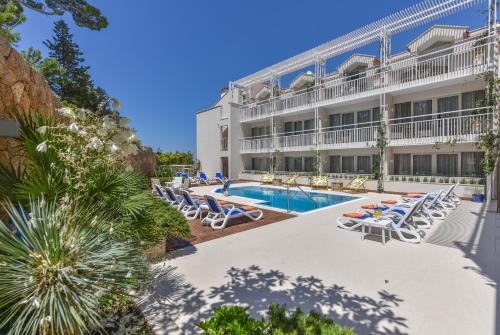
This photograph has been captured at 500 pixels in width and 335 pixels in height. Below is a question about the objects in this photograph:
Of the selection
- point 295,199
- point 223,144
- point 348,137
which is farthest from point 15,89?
point 223,144

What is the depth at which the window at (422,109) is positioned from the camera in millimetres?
15320

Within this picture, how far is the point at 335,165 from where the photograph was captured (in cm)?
2027

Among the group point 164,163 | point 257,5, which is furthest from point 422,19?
A: point 164,163

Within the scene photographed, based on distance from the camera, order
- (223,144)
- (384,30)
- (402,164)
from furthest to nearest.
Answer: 1. (223,144)
2. (402,164)
3. (384,30)

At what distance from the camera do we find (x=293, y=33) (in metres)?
30.6

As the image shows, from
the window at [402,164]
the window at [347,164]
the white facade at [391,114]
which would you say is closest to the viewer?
the white facade at [391,114]

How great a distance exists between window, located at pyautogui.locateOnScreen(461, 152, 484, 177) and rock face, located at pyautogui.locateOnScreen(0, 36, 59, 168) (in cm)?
1874

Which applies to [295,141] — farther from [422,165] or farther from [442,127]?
[442,127]

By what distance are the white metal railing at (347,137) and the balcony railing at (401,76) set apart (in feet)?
7.65

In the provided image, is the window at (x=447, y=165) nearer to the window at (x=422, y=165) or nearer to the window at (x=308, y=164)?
the window at (x=422, y=165)

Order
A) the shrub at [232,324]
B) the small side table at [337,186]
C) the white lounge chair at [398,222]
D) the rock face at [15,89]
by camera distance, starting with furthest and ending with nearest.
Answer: the small side table at [337,186], the white lounge chair at [398,222], the rock face at [15,89], the shrub at [232,324]

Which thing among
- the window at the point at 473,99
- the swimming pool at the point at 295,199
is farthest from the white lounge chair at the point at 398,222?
the window at the point at 473,99

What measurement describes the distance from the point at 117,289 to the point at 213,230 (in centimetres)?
563

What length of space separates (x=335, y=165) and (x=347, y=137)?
292 centimetres
